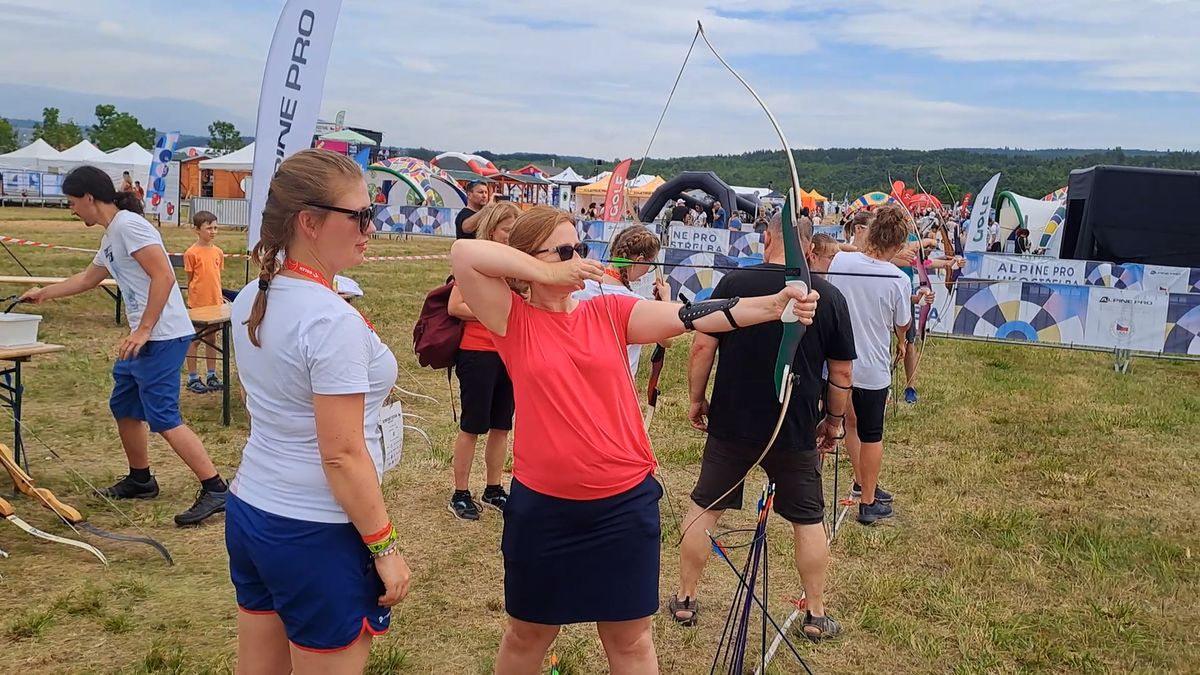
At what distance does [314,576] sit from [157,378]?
2.88 m

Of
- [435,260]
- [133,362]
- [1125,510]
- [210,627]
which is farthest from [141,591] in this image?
[435,260]

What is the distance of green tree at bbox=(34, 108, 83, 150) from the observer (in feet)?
194

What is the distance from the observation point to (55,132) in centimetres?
5994

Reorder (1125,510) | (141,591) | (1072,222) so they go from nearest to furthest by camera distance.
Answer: (141,591)
(1125,510)
(1072,222)

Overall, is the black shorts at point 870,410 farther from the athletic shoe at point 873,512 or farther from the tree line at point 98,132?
the tree line at point 98,132

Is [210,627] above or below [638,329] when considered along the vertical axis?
below

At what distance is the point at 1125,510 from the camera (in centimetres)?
521

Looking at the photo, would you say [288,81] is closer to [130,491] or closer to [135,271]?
[135,271]

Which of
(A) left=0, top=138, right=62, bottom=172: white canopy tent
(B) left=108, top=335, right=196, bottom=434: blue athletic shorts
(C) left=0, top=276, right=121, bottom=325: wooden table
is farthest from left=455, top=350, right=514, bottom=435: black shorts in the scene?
(A) left=0, top=138, right=62, bottom=172: white canopy tent

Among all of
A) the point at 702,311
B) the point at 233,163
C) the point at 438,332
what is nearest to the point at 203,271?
the point at 438,332

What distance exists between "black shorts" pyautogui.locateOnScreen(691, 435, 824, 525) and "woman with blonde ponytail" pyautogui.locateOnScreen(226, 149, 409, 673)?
1.77 meters

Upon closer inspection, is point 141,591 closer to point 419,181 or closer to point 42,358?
point 42,358

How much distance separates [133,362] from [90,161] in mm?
33433

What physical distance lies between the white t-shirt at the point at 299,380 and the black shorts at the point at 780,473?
5.91 feet
